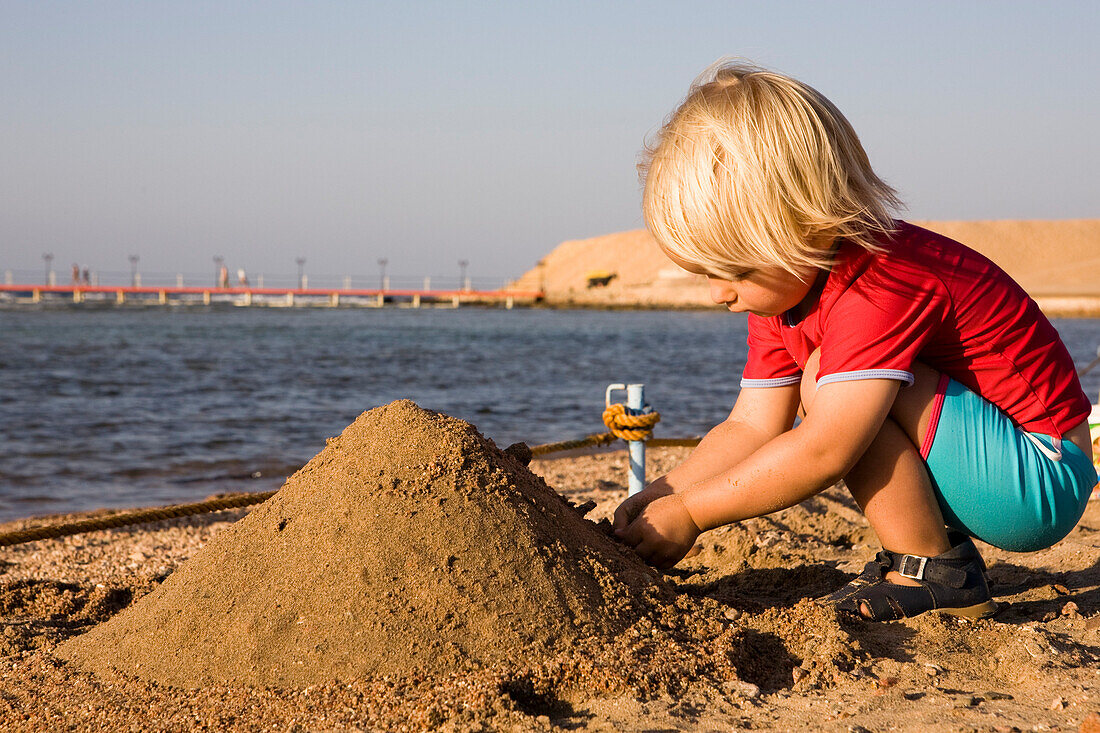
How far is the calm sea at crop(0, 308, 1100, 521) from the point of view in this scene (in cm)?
620

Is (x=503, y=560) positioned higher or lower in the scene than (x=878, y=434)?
lower

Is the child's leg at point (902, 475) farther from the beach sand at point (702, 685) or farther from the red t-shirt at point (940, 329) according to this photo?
the beach sand at point (702, 685)

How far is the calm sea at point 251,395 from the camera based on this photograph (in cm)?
620

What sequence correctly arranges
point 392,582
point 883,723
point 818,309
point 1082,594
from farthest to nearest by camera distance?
point 1082,594
point 818,309
point 392,582
point 883,723

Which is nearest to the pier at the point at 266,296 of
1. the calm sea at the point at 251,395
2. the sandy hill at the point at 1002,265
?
the sandy hill at the point at 1002,265

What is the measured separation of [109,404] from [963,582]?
9684mm

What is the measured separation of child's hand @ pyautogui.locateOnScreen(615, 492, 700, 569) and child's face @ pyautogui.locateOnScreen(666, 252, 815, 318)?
0.48 metres

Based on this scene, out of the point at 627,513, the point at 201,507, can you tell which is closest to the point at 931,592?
the point at 627,513

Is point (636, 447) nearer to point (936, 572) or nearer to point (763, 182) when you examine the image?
point (936, 572)

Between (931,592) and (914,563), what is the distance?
0.07m

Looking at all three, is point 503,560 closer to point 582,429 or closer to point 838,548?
point 838,548

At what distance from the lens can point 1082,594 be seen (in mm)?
2289

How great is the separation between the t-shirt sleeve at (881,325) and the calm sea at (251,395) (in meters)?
4.71

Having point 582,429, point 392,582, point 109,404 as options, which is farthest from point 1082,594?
point 109,404
